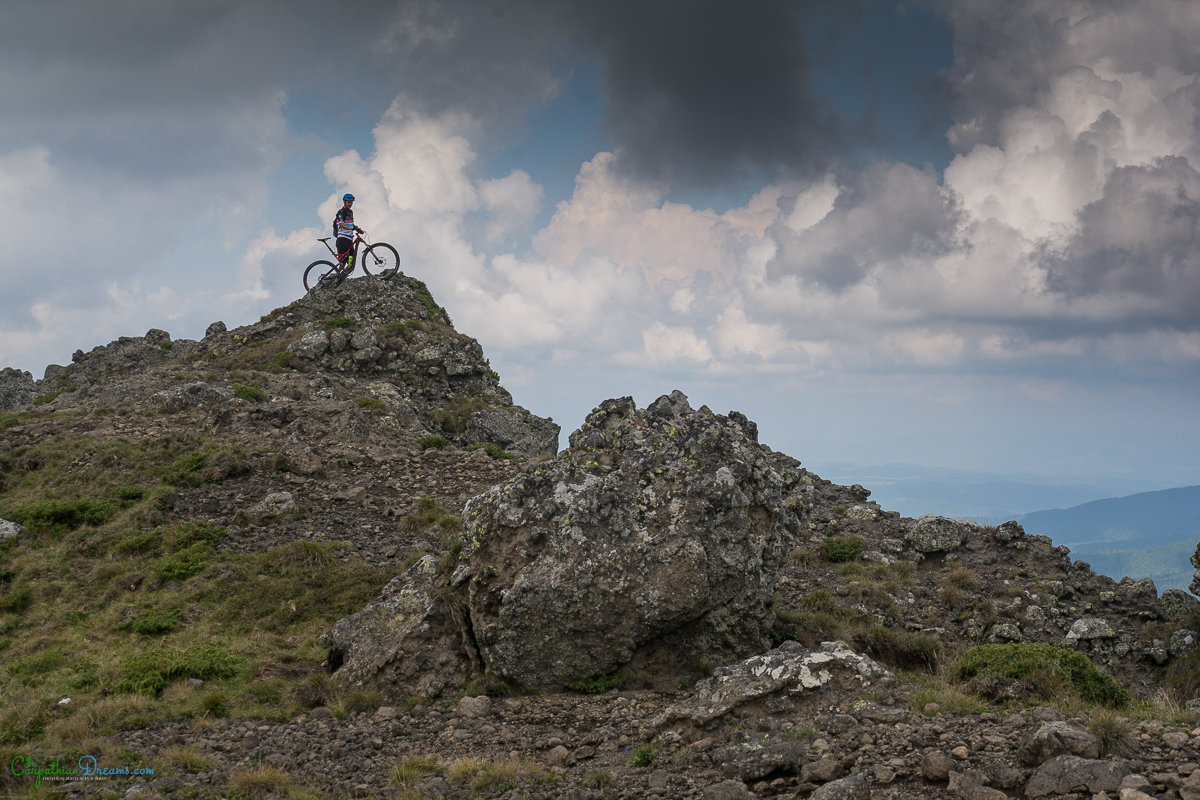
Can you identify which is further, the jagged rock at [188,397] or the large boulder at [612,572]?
the jagged rock at [188,397]

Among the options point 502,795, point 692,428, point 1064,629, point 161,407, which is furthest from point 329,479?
point 1064,629

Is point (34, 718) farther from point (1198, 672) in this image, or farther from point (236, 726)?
point (1198, 672)

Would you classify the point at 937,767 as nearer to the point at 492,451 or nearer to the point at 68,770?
the point at 68,770

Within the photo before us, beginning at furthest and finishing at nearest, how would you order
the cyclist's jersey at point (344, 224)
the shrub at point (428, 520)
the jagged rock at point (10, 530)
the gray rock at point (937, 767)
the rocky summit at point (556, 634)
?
the cyclist's jersey at point (344, 224), the shrub at point (428, 520), the jagged rock at point (10, 530), the rocky summit at point (556, 634), the gray rock at point (937, 767)

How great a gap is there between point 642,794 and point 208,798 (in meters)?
5.70

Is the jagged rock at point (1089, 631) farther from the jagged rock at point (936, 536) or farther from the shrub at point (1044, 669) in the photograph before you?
the shrub at point (1044, 669)

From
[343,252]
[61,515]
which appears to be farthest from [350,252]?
[61,515]

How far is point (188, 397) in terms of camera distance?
30328 mm

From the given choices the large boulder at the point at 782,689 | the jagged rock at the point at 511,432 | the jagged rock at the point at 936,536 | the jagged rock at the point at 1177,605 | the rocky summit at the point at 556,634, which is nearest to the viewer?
the rocky summit at the point at 556,634

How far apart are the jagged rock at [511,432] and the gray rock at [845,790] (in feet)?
82.8

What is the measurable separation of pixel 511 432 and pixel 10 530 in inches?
757

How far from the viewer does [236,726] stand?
37.5 ft

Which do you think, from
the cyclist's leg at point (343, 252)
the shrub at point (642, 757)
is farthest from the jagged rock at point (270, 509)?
the cyclist's leg at point (343, 252)

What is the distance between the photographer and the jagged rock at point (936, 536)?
22938 millimetres
